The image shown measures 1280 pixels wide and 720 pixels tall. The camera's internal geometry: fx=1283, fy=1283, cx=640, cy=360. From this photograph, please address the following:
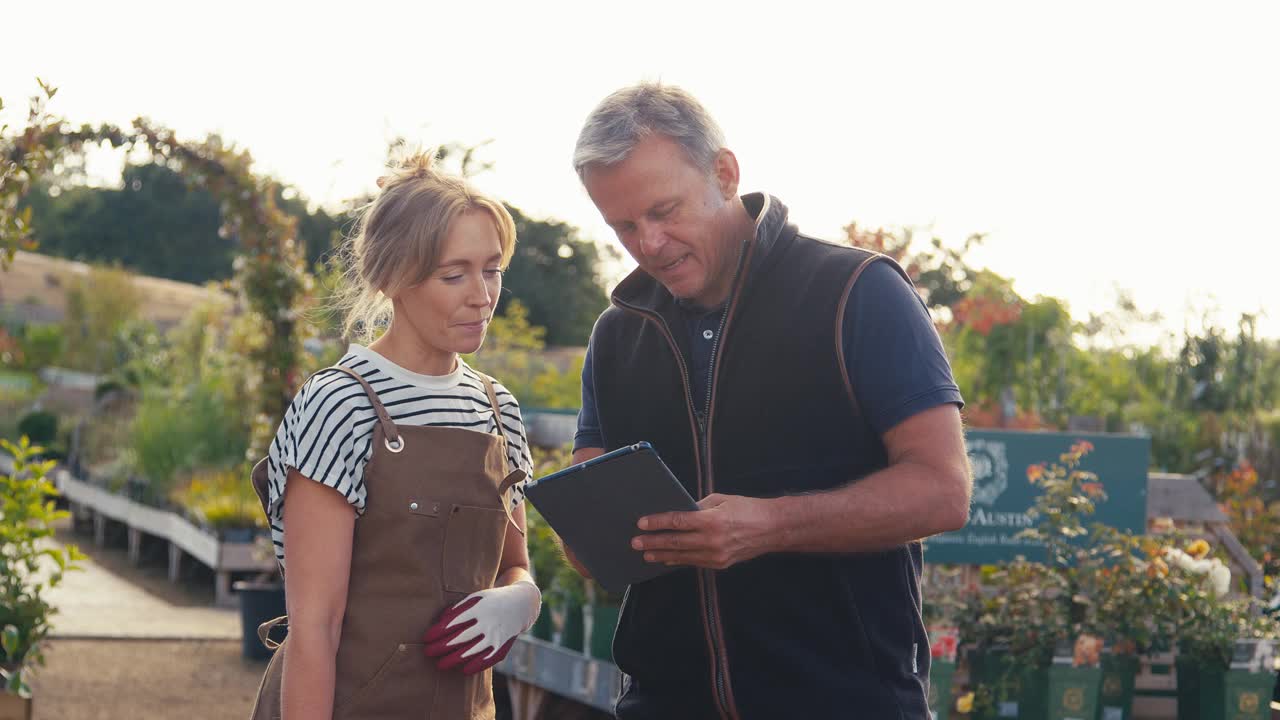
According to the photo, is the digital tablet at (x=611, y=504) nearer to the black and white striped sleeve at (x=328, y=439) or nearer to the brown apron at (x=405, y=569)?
the brown apron at (x=405, y=569)

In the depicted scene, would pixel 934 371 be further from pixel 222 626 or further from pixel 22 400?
pixel 22 400

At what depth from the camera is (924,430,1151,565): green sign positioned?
16.2 feet

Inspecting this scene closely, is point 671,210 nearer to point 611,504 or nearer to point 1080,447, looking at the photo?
point 611,504

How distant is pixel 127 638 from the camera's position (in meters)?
7.65

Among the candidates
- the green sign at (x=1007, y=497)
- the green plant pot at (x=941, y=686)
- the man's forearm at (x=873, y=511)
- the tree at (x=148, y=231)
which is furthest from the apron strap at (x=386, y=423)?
the tree at (x=148, y=231)

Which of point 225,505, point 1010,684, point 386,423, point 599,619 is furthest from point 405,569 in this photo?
point 225,505

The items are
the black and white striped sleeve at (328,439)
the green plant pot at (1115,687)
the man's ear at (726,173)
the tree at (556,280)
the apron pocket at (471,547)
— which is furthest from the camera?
the tree at (556,280)

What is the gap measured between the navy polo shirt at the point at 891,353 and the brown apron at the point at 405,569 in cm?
54

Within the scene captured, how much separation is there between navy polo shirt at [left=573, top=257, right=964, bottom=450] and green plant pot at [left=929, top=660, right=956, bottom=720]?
2.44 meters

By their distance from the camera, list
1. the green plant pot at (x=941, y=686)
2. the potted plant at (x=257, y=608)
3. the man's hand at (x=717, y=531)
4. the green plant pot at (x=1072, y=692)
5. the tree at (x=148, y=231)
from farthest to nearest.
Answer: the tree at (x=148, y=231) < the potted plant at (x=257, y=608) < the green plant pot at (x=1072, y=692) < the green plant pot at (x=941, y=686) < the man's hand at (x=717, y=531)

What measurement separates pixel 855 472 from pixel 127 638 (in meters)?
6.88

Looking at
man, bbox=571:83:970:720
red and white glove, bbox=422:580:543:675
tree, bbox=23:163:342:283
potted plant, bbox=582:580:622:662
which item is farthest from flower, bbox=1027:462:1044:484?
tree, bbox=23:163:342:283

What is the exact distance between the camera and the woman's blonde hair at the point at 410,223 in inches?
74.7

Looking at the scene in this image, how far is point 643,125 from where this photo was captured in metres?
1.92
